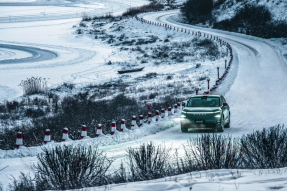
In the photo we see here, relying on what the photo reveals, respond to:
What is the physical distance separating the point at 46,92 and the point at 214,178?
2751 cm

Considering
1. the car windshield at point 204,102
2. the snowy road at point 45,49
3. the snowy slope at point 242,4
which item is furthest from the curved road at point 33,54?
the car windshield at point 204,102

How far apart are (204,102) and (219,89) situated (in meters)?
12.0

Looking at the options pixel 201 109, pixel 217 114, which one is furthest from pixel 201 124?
pixel 201 109

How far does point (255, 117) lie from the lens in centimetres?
2009

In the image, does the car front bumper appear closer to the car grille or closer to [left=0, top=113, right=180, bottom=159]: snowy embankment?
the car grille

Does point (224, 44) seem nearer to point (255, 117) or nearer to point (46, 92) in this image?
point (46, 92)

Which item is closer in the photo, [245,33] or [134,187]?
[134,187]

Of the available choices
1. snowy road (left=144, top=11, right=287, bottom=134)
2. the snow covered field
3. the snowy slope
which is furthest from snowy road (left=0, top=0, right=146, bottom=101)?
the snowy slope

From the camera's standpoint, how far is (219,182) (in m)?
7.92

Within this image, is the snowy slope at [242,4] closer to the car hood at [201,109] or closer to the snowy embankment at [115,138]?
the snowy embankment at [115,138]

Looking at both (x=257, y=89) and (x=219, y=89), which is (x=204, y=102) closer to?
(x=219, y=89)

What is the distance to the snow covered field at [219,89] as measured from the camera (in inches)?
326

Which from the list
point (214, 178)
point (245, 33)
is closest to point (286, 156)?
point (214, 178)

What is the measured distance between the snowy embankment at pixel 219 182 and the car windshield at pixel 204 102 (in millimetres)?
8941
